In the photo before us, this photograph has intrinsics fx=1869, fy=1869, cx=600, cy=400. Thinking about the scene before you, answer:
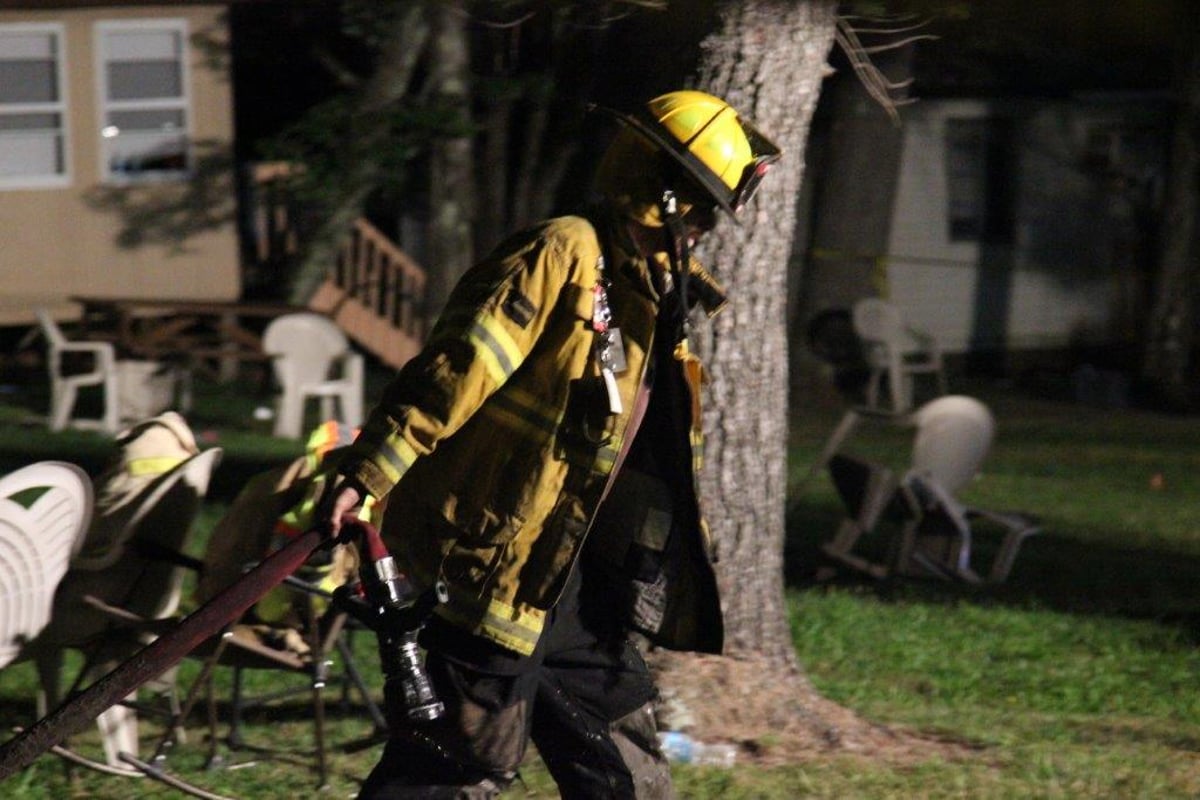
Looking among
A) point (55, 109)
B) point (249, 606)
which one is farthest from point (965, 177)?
point (249, 606)

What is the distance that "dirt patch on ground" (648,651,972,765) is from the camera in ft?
19.6

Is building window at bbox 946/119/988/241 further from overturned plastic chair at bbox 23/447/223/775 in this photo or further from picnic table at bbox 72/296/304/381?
overturned plastic chair at bbox 23/447/223/775

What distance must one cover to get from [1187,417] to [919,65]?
5.22m

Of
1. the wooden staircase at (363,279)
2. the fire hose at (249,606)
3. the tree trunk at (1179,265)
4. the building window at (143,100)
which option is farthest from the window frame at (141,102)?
the fire hose at (249,606)

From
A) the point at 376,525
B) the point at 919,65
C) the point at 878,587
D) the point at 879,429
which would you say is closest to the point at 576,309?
the point at 376,525

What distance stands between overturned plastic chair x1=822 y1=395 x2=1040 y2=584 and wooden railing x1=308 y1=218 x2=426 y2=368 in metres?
10.1

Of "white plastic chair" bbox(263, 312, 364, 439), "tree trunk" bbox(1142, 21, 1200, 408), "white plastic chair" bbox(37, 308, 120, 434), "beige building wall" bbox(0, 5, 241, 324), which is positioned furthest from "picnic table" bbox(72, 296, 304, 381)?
"tree trunk" bbox(1142, 21, 1200, 408)

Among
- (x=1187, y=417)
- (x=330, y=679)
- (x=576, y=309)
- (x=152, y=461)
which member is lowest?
(x=1187, y=417)

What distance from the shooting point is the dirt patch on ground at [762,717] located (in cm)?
597

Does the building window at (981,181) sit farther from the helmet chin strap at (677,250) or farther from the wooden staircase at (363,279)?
the helmet chin strap at (677,250)

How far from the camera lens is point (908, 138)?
74.7ft

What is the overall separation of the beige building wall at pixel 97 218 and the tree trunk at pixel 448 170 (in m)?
2.14

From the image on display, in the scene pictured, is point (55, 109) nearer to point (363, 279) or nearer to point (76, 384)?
point (363, 279)

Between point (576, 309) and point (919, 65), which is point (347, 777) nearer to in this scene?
point (576, 309)
